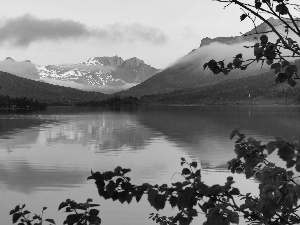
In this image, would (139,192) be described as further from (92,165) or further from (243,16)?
(92,165)

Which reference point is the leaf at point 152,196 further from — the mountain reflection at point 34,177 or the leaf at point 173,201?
the mountain reflection at point 34,177

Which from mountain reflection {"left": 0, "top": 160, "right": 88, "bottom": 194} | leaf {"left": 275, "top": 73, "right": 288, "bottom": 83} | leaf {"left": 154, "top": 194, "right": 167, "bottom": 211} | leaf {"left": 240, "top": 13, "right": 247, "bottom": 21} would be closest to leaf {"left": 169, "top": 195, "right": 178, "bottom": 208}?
leaf {"left": 154, "top": 194, "right": 167, "bottom": 211}

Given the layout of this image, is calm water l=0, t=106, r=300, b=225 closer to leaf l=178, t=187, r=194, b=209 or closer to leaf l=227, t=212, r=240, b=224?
leaf l=178, t=187, r=194, b=209

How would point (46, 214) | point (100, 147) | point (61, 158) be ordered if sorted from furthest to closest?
point (100, 147), point (61, 158), point (46, 214)

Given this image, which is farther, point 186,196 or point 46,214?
point 46,214

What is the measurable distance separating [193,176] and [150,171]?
134 feet

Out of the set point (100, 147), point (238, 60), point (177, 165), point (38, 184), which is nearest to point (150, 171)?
point (177, 165)

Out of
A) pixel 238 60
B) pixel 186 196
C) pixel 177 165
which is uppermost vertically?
pixel 238 60

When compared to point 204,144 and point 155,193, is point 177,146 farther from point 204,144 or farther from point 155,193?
point 155,193

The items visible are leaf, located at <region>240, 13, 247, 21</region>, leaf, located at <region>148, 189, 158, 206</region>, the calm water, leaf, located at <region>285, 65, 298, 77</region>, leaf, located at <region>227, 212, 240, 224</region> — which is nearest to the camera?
leaf, located at <region>227, 212, 240, 224</region>

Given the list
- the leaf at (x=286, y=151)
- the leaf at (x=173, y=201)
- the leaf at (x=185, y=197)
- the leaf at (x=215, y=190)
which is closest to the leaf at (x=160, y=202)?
the leaf at (x=185, y=197)

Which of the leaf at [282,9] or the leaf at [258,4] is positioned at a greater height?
the leaf at [258,4]

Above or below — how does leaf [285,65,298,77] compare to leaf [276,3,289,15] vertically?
below

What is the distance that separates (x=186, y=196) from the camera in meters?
5.39
